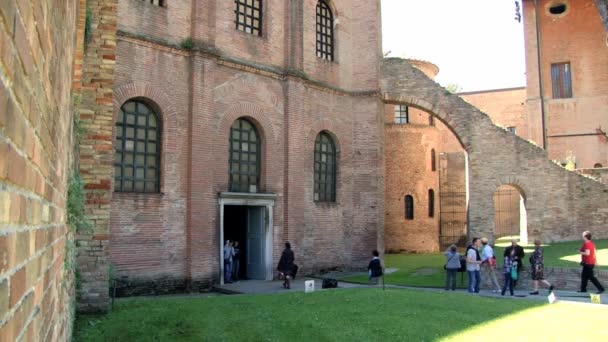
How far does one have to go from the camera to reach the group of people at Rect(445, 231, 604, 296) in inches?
539

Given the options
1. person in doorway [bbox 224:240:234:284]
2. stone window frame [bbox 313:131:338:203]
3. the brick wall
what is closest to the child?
stone window frame [bbox 313:131:338:203]

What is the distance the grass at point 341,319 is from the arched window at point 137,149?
442cm

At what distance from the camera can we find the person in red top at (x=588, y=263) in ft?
A: 44.3

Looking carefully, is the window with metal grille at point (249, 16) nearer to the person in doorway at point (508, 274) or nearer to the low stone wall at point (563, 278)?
the person in doorway at point (508, 274)

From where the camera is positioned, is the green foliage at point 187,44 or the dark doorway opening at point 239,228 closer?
the green foliage at point 187,44

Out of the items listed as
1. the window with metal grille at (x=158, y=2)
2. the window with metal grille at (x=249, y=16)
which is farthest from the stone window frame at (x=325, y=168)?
the window with metal grille at (x=158, y=2)

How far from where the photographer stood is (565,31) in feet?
98.7

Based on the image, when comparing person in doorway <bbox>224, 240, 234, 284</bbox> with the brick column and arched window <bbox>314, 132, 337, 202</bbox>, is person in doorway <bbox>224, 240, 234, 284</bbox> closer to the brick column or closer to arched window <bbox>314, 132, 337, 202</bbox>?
arched window <bbox>314, 132, 337, 202</bbox>

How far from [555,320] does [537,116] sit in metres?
22.8

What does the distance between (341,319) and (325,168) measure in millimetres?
11240

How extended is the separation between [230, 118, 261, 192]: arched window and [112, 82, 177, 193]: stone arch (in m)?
2.49

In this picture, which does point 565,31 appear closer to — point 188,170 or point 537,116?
point 537,116

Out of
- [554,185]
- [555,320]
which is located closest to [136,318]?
[555,320]

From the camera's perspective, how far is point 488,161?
21.7 meters
